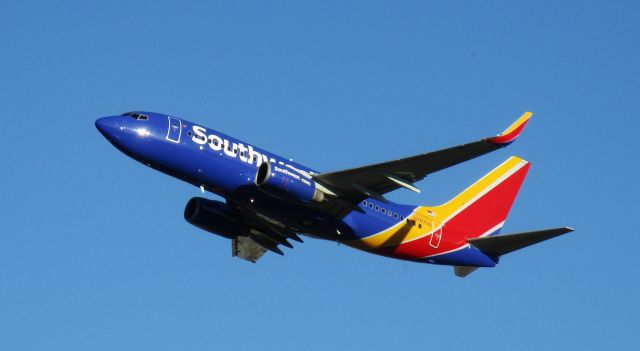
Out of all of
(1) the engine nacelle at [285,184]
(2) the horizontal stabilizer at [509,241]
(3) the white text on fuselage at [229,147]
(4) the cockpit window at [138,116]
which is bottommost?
(2) the horizontal stabilizer at [509,241]

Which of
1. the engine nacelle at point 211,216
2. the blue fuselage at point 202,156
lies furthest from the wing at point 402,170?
the engine nacelle at point 211,216

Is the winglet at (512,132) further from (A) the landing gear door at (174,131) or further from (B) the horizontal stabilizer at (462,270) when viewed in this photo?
(A) the landing gear door at (174,131)

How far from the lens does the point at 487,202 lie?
5803 cm

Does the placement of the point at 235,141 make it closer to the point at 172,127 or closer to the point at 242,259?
the point at 172,127

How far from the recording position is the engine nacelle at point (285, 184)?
47.9 metres

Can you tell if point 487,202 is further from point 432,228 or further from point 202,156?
point 202,156

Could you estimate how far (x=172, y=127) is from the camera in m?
49.0

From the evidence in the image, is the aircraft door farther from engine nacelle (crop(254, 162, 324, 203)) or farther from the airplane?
engine nacelle (crop(254, 162, 324, 203))

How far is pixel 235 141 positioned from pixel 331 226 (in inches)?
243

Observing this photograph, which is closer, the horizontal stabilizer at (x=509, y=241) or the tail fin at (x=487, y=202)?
the horizontal stabilizer at (x=509, y=241)

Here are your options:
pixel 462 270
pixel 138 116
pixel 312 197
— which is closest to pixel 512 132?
pixel 312 197

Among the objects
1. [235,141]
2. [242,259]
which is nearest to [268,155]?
[235,141]

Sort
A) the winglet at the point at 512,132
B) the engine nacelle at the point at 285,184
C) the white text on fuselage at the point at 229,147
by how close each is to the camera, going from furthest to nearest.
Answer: the white text on fuselage at the point at 229,147 < the engine nacelle at the point at 285,184 < the winglet at the point at 512,132

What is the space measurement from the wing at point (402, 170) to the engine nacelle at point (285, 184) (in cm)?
72
